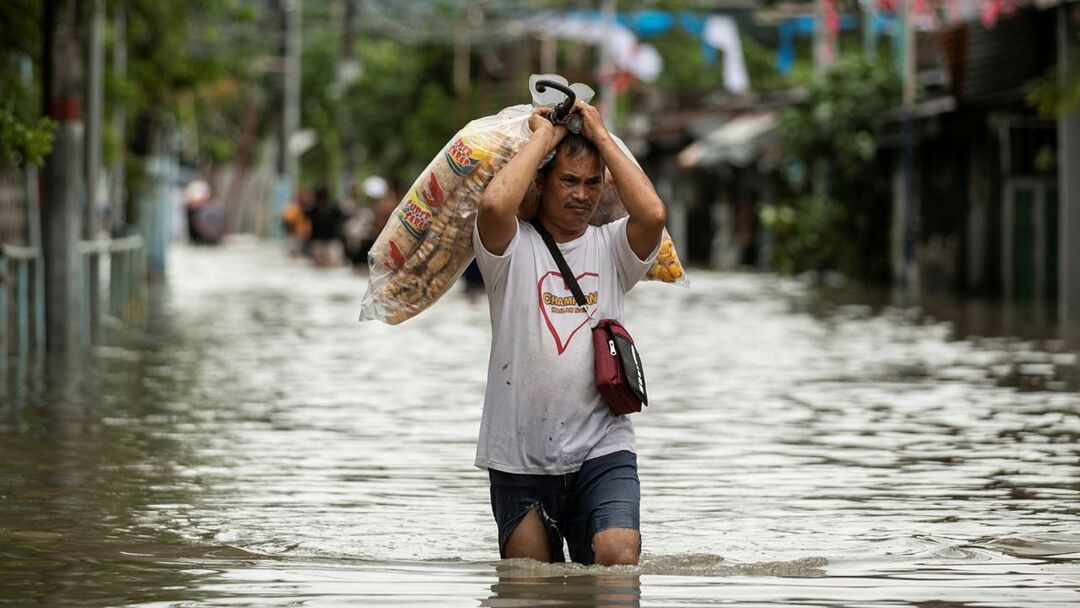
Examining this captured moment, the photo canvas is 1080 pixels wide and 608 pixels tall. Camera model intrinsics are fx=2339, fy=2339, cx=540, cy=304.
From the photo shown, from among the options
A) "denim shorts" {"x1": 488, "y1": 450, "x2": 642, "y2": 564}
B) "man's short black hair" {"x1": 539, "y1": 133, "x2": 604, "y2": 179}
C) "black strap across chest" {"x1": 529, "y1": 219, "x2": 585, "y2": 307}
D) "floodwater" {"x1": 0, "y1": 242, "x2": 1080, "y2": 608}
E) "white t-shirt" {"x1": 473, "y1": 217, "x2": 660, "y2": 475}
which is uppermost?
"man's short black hair" {"x1": 539, "y1": 133, "x2": 604, "y2": 179}

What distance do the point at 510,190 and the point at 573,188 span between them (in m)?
0.27

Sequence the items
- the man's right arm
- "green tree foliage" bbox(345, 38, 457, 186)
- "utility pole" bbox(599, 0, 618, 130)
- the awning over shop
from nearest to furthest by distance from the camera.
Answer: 1. the man's right arm
2. the awning over shop
3. "utility pole" bbox(599, 0, 618, 130)
4. "green tree foliage" bbox(345, 38, 457, 186)

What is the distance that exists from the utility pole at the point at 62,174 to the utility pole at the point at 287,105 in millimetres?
51962

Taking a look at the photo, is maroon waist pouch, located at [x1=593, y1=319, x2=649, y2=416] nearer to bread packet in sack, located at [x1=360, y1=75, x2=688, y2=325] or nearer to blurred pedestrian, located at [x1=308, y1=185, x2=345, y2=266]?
bread packet in sack, located at [x1=360, y1=75, x2=688, y2=325]

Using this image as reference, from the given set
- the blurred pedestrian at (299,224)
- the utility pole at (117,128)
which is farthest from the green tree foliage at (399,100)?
the utility pole at (117,128)

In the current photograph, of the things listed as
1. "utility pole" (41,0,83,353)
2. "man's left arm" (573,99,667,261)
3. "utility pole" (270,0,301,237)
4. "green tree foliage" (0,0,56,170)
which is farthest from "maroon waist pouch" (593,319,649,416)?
"utility pole" (270,0,301,237)

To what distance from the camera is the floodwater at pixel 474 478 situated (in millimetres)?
7508

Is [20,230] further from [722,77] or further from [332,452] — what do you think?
[722,77]

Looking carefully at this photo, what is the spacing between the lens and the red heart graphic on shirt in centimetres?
729

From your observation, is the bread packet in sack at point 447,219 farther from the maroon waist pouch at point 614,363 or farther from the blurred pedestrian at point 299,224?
the blurred pedestrian at point 299,224

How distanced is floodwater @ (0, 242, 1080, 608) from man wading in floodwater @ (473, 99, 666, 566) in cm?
24

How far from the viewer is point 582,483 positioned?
23.9 feet

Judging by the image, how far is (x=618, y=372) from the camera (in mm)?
7176

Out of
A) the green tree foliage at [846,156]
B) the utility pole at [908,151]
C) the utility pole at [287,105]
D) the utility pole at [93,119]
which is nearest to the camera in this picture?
the utility pole at [93,119]
